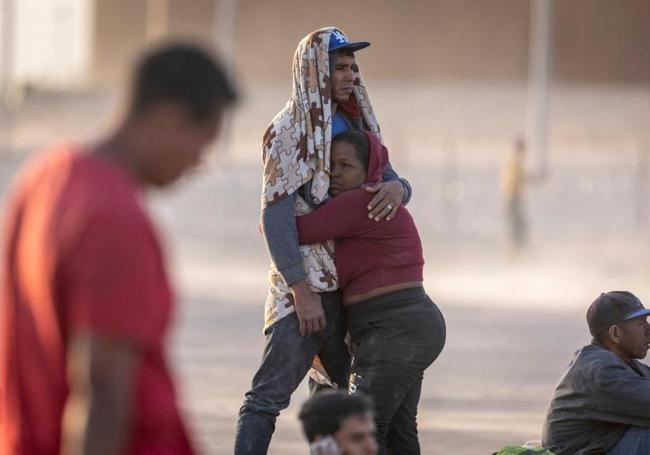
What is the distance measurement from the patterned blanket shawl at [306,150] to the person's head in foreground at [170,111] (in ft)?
8.18

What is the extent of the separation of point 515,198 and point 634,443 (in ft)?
68.2

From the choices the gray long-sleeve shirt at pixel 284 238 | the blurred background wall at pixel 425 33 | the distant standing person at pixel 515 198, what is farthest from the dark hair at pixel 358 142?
the blurred background wall at pixel 425 33

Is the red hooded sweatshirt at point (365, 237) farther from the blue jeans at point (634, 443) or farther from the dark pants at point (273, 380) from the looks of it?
the blue jeans at point (634, 443)

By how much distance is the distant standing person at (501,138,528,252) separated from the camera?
26703 millimetres

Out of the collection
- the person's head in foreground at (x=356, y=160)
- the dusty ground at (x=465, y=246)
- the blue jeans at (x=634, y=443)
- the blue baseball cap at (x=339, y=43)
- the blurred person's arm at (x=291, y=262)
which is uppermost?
the blue baseball cap at (x=339, y=43)

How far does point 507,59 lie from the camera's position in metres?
60.6

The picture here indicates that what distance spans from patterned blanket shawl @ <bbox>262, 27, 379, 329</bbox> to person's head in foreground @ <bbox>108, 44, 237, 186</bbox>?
2492 millimetres

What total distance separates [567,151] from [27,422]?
1533 inches

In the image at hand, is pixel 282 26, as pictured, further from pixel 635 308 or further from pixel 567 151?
pixel 635 308

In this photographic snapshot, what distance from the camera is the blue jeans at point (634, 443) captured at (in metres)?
6.30

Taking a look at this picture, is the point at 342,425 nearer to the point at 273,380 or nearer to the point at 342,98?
the point at 273,380

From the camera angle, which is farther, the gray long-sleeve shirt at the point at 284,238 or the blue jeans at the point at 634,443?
the blue jeans at the point at 634,443

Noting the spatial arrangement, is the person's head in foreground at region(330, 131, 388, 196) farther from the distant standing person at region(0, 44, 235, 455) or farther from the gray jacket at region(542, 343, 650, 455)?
the distant standing person at region(0, 44, 235, 455)

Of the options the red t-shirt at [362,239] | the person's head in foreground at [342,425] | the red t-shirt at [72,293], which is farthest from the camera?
the red t-shirt at [362,239]
